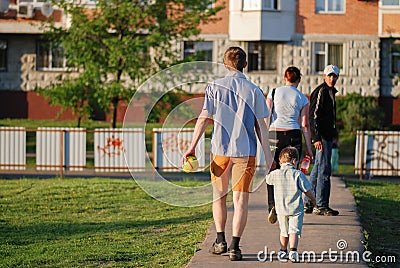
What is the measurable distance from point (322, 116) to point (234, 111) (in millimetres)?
3553

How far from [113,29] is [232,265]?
2049 cm

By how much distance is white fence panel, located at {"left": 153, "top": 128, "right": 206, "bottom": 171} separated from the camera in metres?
17.7

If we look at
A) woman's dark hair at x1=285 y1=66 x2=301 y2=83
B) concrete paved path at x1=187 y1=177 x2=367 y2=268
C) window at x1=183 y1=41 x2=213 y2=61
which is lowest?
concrete paved path at x1=187 y1=177 x2=367 y2=268

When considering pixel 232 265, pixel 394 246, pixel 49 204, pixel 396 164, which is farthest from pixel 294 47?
pixel 232 265

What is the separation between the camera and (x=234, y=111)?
900 centimetres

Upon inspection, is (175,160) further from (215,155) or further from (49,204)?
(215,155)

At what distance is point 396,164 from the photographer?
2155 cm

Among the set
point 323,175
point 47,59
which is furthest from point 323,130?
point 47,59

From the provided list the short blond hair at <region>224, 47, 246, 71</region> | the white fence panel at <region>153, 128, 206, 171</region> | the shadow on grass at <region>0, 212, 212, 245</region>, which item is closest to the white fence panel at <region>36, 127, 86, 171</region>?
the white fence panel at <region>153, 128, 206, 171</region>

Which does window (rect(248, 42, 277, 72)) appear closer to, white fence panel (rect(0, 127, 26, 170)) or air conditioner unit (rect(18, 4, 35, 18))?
air conditioner unit (rect(18, 4, 35, 18))

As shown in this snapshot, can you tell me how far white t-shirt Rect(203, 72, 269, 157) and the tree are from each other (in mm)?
18270

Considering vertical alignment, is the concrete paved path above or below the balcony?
below

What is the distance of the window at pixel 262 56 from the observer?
39.1 m

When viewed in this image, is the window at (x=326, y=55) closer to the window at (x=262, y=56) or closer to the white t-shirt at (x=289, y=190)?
the window at (x=262, y=56)
